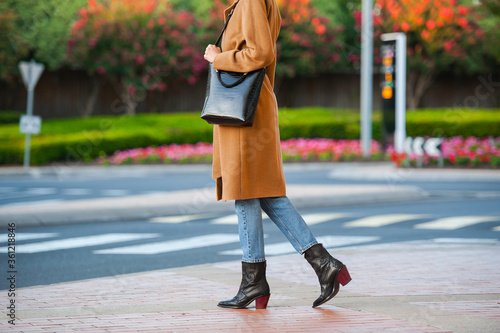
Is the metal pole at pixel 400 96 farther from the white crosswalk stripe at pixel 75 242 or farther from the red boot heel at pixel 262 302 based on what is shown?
the red boot heel at pixel 262 302

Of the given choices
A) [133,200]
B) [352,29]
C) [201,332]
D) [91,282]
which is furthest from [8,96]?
[201,332]

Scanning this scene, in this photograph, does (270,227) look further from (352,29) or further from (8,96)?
(352,29)

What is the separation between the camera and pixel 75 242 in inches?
389

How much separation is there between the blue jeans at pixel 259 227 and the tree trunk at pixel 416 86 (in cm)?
3475

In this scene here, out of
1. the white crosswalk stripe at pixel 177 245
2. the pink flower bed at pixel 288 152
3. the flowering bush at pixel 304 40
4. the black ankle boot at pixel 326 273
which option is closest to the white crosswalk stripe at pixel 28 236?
the white crosswalk stripe at pixel 177 245

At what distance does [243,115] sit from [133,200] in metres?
8.76

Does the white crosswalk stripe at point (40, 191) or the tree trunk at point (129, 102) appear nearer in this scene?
the white crosswalk stripe at point (40, 191)

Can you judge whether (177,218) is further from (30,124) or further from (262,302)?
(30,124)

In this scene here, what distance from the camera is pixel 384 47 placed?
2525 centimetres

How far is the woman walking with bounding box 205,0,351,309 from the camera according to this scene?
17.4ft

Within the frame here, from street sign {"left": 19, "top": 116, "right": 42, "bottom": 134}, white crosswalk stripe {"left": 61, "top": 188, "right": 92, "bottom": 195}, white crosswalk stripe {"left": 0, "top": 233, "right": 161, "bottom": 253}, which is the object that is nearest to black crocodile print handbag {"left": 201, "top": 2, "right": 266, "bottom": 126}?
white crosswalk stripe {"left": 0, "top": 233, "right": 161, "bottom": 253}

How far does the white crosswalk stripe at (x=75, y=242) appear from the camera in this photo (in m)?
9.30

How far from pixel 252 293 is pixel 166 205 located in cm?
774

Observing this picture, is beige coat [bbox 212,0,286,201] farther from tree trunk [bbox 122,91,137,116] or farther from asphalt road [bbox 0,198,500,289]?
tree trunk [bbox 122,91,137,116]
